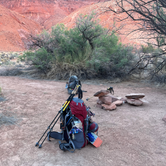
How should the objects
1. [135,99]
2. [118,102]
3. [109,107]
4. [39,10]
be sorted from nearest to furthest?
[109,107] → [118,102] → [135,99] → [39,10]

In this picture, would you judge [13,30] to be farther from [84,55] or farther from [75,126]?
[75,126]

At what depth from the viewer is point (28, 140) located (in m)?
3.03

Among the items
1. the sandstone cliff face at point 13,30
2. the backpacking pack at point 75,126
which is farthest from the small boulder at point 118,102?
the sandstone cliff face at point 13,30

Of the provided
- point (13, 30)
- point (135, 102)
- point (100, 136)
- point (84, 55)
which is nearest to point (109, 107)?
point (135, 102)

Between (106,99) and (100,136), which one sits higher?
(106,99)

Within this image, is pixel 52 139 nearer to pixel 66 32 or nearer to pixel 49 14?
pixel 66 32

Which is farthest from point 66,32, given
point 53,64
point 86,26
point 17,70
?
point 17,70

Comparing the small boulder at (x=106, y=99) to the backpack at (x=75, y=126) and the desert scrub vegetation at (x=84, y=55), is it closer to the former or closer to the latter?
the backpack at (x=75, y=126)

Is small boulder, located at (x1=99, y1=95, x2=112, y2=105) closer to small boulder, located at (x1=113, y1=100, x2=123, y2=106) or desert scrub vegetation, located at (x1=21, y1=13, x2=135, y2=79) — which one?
→ small boulder, located at (x1=113, y1=100, x2=123, y2=106)

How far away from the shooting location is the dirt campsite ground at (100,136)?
99.4 inches

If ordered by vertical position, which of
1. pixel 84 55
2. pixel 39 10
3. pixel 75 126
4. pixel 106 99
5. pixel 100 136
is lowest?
pixel 100 136

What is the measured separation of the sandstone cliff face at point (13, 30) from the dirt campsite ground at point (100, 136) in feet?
110

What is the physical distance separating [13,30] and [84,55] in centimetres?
3591

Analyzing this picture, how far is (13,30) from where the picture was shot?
→ 129ft
